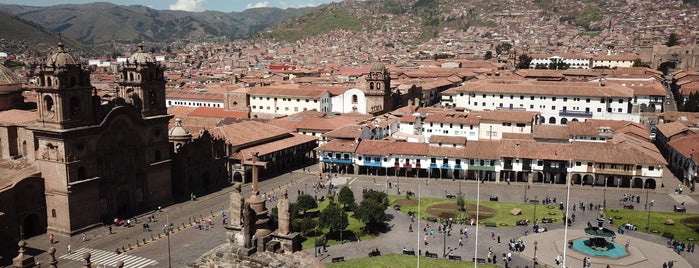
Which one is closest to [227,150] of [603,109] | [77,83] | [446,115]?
[77,83]

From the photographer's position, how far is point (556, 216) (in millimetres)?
42812

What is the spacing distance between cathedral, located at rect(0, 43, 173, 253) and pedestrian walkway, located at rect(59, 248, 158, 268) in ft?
11.8

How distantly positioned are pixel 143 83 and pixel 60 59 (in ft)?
25.1

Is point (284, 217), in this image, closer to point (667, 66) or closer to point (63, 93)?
point (63, 93)

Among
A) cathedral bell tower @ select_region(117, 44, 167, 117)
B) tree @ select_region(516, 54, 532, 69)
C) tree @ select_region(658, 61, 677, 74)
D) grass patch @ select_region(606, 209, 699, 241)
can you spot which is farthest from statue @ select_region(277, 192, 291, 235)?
tree @ select_region(516, 54, 532, 69)

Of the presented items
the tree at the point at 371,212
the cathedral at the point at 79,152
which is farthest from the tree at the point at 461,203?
the cathedral at the point at 79,152

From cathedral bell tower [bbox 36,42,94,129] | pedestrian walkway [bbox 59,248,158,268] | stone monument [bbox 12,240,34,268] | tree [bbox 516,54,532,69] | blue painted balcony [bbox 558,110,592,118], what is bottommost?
pedestrian walkway [bbox 59,248,158,268]

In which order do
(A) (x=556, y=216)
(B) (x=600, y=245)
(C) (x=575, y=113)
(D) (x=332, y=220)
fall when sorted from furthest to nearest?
(C) (x=575, y=113)
(A) (x=556, y=216)
(D) (x=332, y=220)
(B) (x=600, y=245)

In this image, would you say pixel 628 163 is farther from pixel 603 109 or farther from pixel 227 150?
pixel 227 150

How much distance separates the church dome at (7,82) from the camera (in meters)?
46.8

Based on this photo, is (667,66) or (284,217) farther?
(667,66)

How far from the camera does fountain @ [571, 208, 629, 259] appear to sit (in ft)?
112

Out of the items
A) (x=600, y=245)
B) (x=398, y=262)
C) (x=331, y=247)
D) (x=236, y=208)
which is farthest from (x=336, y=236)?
(x=236, y=208)

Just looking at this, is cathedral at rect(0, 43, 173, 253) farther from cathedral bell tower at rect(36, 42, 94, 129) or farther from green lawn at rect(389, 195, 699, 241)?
green lawn at rect(389, 195, 699, 241)
